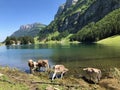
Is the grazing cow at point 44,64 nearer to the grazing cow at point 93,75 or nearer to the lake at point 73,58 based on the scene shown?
the lake at point 73,58

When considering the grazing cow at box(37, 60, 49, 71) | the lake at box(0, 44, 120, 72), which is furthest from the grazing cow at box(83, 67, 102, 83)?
the grazing cow at box(37, 60, 49, 71)

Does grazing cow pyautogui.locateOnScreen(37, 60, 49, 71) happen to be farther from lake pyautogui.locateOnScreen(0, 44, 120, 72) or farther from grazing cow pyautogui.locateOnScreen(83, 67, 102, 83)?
grazing cow pyautogui.locateOnScreen(83, 67, 102, 83)

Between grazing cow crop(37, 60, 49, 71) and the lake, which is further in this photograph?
the lake

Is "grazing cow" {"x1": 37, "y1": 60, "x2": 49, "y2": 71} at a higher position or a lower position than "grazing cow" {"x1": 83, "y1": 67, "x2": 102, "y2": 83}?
higher

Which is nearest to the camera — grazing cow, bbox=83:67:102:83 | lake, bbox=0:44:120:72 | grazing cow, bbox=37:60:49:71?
grazing cow, bbox=83:67:102:83

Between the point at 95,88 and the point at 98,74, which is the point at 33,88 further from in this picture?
the point at 98,74

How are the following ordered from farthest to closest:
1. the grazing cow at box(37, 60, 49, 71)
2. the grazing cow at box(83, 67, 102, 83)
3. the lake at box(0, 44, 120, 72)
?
the lake at box(0, 44, 120, 72), the grazing cow at box(37, 60, 49, 71), the grazing cow at box(83, 67, 102, 83)

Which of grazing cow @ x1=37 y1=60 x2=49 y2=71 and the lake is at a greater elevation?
grazing cow @ x1=37 y1=60 x2=49 y2=71

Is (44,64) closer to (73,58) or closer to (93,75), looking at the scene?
(93,75)

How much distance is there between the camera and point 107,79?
29578mm

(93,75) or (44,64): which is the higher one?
(44,64)

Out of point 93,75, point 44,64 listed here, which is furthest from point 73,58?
point 93,75

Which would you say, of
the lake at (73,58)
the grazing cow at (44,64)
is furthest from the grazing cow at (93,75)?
the grazing cow at (44,64)

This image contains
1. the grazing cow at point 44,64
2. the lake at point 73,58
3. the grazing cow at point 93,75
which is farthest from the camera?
the lake at point 73,58
